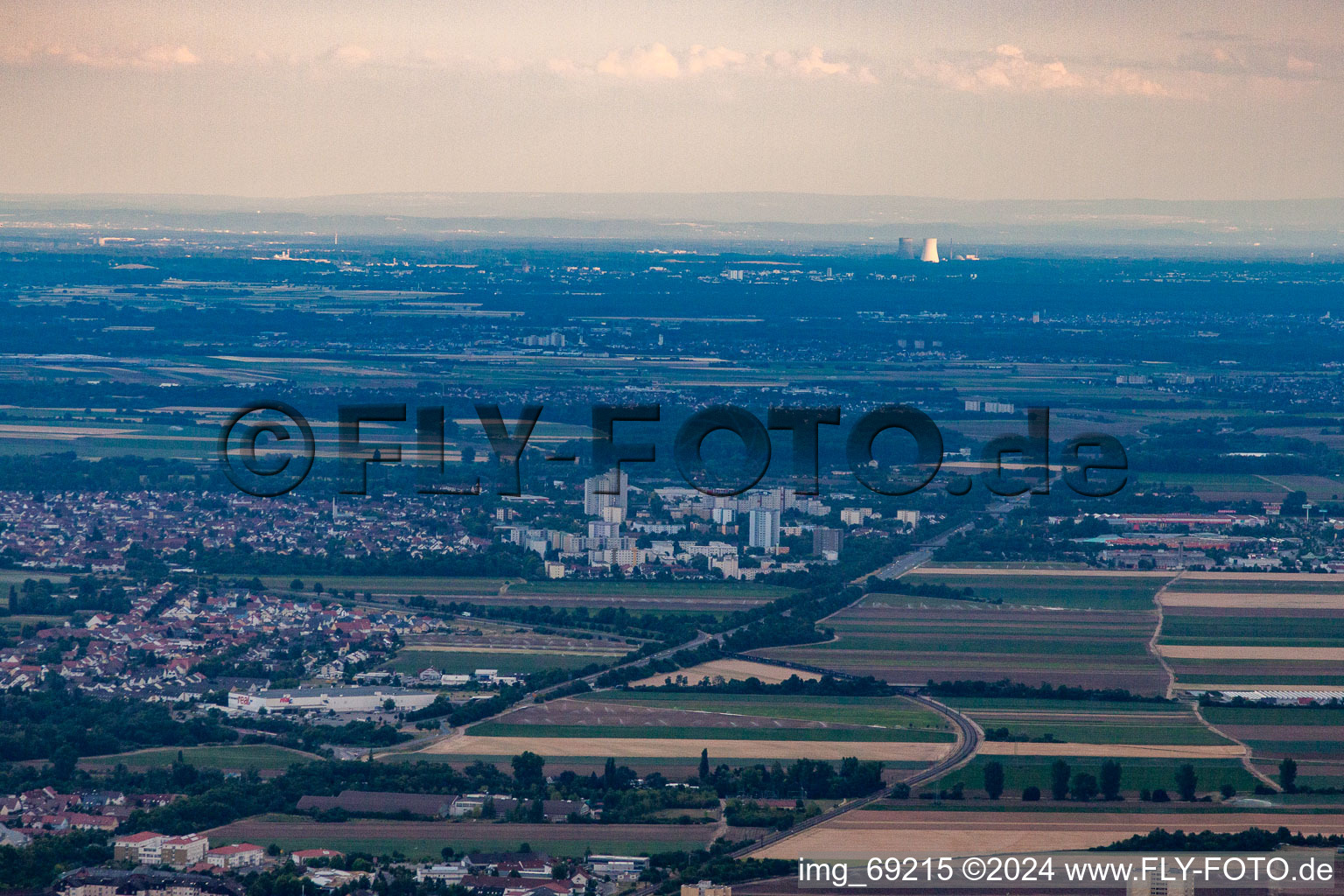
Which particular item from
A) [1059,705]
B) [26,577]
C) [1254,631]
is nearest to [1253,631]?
[1254,631]

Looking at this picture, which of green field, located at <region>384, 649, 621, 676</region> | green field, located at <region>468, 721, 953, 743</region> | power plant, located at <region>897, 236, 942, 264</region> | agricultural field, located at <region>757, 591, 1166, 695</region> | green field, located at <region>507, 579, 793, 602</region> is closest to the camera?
green field, located at <region>468, 721, 953, 743</region>

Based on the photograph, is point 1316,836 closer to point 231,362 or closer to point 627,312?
point 231,362

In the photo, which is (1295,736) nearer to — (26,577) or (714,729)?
(714,729)

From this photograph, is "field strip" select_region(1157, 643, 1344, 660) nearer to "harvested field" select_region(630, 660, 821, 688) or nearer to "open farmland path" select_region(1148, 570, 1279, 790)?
"open farmland path" select_region(1148, 570, 1279, 790)

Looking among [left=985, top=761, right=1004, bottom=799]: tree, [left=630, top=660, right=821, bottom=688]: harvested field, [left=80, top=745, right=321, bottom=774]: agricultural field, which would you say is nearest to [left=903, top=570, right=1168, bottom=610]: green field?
[left=630, top=660, right=821, bottom=688]: harvested field

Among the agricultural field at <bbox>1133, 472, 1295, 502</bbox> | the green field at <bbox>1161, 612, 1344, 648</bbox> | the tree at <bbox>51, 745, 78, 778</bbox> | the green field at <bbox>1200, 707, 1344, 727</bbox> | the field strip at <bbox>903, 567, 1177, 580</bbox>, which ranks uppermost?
the agricultural field at <bbox>1133, 472, 1295, 502</bbox>

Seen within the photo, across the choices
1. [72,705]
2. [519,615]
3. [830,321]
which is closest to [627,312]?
[830,321]
